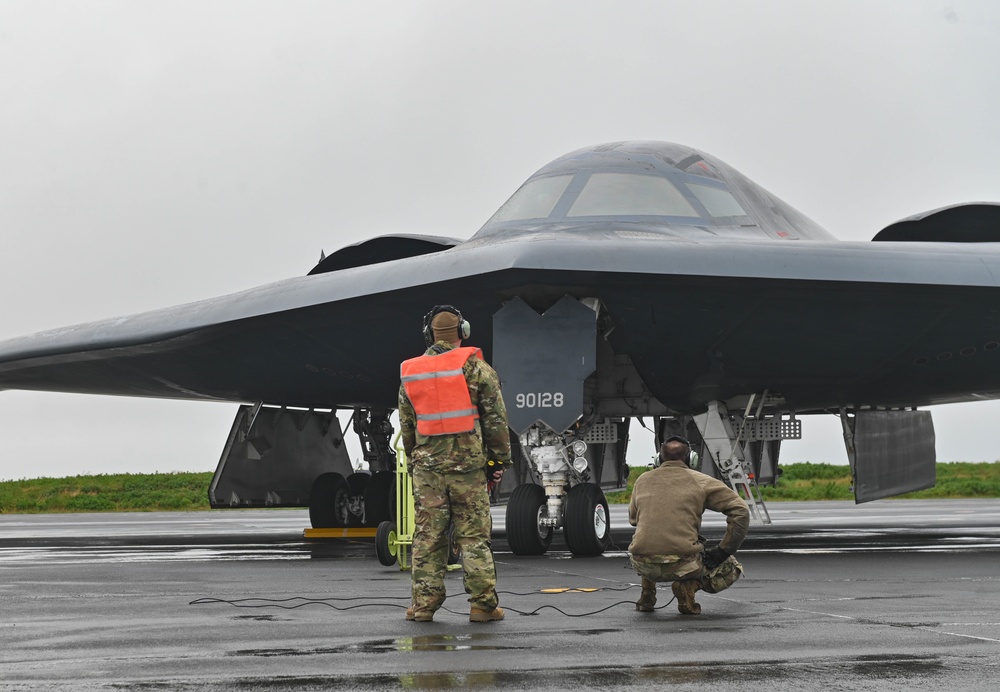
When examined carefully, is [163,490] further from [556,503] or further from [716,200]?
[556,503]

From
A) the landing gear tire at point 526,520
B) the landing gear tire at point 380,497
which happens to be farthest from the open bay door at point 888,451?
the landing gear tire at point 380,497

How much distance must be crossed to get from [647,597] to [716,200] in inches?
286

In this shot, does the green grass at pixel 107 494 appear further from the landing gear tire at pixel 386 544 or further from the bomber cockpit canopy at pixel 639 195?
the landing gear tire at pixel 386 544

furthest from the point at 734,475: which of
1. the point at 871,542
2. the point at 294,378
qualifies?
the point at 294,378

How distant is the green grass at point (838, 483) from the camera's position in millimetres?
38156

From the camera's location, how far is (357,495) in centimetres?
1850

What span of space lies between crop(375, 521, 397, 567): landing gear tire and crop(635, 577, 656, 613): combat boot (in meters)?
3.72

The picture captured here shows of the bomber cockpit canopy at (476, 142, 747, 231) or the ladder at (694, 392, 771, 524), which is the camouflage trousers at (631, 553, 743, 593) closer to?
the bomber cockpit canopy at (476, 142, 747, 231)

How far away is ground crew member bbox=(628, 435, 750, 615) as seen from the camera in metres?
6.75

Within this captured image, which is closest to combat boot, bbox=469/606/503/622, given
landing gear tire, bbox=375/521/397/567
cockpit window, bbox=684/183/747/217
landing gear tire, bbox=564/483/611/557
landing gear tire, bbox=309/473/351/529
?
landing gear tire, bbox=375/521/397/567

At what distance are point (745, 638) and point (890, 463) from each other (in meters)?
11.7

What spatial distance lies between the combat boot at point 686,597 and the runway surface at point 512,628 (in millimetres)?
117

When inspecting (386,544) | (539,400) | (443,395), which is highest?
(539,400)

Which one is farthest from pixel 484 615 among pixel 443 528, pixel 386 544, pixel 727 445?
pixel 727 445
